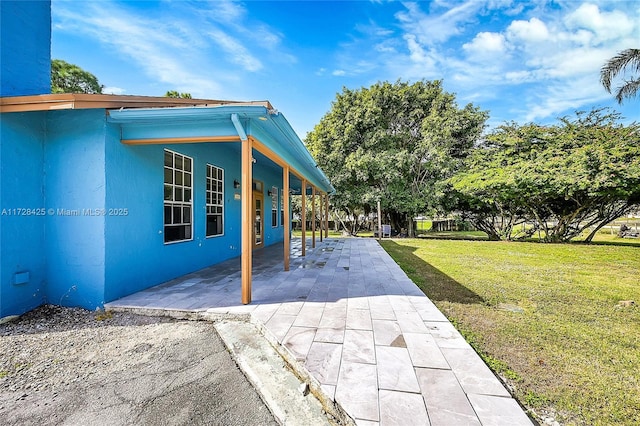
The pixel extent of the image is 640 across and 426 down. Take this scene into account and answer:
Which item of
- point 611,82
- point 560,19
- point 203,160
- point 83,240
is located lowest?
point 83,240

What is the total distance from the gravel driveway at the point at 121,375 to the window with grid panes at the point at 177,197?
204cm

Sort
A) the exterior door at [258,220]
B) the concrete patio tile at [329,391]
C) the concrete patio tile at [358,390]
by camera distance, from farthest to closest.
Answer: the exterior door at [258,220]
the concrete patio tile at [329,391]
the concrete patio tile at [358,390]

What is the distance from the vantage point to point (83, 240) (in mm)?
3693

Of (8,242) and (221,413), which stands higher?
(8,242)

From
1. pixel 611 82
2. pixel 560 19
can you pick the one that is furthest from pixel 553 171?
pixel 560 19

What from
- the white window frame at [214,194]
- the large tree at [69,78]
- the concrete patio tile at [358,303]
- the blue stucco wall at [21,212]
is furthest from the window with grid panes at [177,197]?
the large tree at [69,78]

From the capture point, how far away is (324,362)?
88.5 inches

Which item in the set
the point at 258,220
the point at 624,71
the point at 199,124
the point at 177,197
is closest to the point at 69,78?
the point at 258,220

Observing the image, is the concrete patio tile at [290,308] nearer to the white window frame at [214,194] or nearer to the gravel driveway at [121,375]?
the gravel driveway at [121,375]

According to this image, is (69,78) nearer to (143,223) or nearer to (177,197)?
(177,197)

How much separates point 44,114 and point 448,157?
15149mm

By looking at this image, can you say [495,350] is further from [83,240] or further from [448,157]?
[448,157]

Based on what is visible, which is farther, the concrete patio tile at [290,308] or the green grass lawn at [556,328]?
the concrete patio tile at [290,308]

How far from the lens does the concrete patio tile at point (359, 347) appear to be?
7.64 ft
